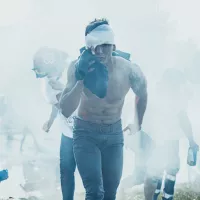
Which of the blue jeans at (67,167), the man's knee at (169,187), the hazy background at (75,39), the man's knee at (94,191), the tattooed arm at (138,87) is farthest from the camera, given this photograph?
the hazy background at (75,39)

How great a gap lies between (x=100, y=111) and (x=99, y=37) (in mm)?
681

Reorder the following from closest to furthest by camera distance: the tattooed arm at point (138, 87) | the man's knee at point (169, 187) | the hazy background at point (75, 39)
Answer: the tattooed arm at point (138, 87)
the man's knee at point (169, 187)
the hazy background at point (75, 39)

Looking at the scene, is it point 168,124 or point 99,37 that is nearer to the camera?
point 99,37

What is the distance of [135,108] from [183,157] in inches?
306

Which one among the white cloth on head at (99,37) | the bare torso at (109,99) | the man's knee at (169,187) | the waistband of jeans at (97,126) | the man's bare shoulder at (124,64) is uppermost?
the white cloth on head at (99,37)

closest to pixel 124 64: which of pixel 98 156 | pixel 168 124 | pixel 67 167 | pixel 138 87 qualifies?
pixel 138 87

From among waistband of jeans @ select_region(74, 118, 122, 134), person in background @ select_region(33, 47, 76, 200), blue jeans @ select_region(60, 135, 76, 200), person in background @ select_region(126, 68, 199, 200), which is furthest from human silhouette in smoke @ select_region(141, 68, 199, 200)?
waistband of jeans @ select_region(74, 118, 122, 134)

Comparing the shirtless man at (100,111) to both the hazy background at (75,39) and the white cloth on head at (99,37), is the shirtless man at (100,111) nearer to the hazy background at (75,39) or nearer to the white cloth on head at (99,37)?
the white cloth on head at (99,37)

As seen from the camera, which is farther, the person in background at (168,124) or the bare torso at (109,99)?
the person in background at (168,124)

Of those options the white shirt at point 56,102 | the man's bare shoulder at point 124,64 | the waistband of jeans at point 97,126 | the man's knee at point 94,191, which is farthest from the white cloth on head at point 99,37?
the white shirt at point 56,102

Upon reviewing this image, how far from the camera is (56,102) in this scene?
482 cm

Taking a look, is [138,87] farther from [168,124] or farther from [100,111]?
[168,124]

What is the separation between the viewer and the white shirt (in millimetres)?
4629

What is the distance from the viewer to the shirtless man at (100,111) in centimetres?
346
